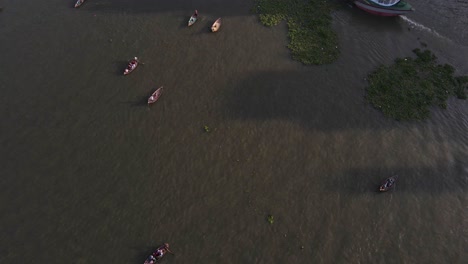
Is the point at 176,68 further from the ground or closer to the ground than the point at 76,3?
closer to the ground

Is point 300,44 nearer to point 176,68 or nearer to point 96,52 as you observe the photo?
point 176,68

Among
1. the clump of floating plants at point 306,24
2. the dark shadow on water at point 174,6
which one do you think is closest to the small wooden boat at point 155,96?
the dark shadow on water at point 174,6

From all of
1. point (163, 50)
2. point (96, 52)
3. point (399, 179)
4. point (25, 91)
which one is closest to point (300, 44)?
point (163, 50)

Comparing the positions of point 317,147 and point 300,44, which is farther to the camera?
point 300,44

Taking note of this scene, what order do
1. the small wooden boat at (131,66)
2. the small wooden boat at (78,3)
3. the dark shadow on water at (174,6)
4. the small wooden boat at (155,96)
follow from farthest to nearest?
the dark shadow on water at (174,6) < the small wooden boat at (78,3) < the small wooden boat at (131,66) < the small wooden boat at (155,96)

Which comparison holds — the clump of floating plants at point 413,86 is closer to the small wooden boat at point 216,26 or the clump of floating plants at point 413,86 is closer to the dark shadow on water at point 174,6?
the small wooden boat at point 216,26

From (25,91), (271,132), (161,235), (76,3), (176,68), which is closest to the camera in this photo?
(161,235)
